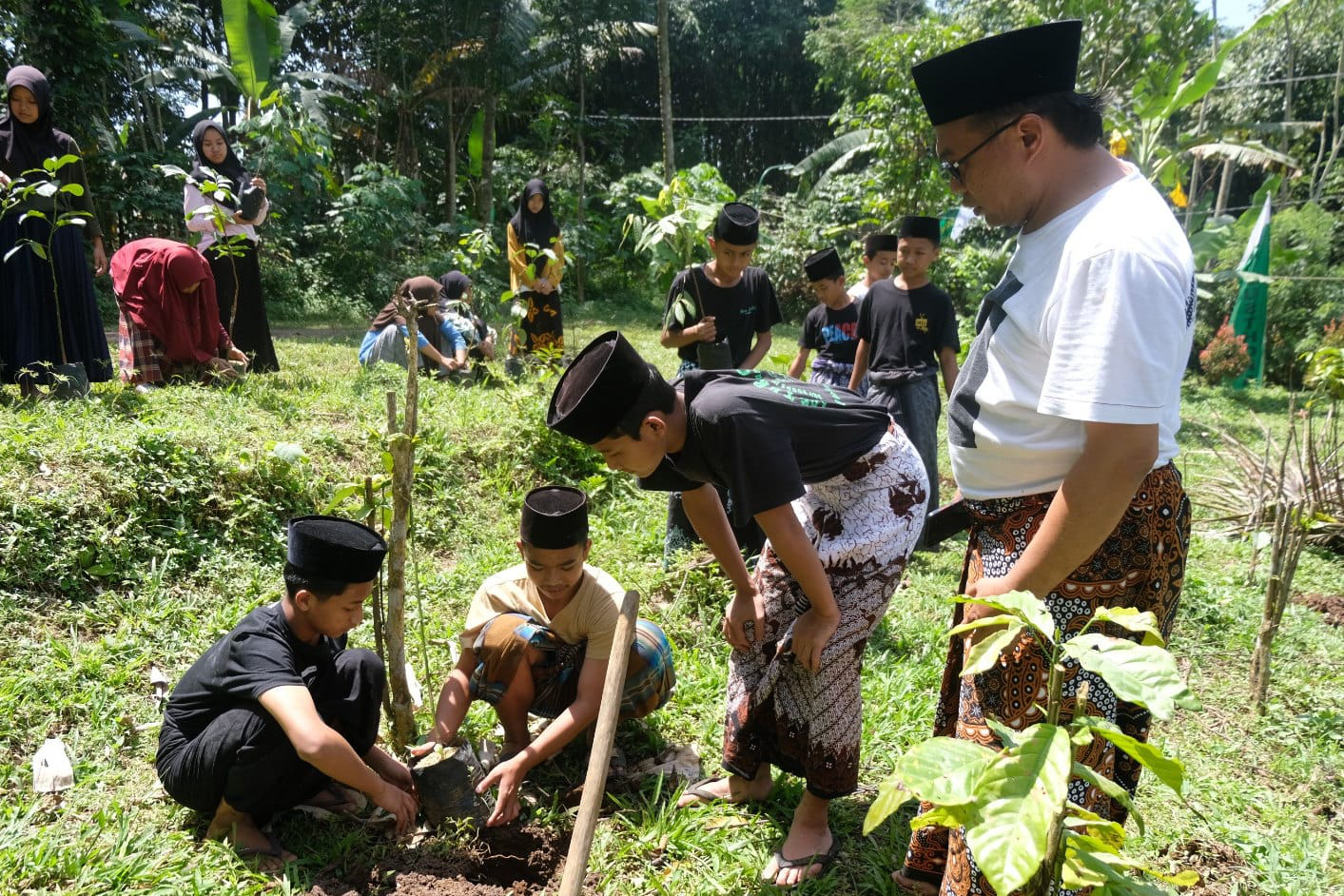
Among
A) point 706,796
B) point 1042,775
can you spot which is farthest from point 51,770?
point 1042,775

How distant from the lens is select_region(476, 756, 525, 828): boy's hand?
2488mm

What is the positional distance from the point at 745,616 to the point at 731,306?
242cm

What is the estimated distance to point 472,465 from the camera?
5.23m

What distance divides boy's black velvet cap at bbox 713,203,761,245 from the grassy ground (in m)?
1.61

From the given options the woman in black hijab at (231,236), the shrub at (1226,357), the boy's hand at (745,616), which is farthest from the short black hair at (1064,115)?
the shrub at (1226,357)

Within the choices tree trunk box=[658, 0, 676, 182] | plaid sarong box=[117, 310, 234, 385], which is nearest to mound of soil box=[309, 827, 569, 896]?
plaid sarong box=[117, 310, 234, 385]

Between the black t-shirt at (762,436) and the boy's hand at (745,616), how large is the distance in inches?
14.5

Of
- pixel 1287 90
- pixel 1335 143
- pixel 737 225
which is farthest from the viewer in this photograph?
pixel 1287 90

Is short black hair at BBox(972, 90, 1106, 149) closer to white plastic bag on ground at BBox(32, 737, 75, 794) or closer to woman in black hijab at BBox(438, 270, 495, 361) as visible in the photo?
white plastic bag on ground at BBox(32, 737, 75, 794)

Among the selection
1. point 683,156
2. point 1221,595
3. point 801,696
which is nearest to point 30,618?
point 801,696

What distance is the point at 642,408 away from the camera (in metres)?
2.06

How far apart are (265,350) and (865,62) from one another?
680 centimetres

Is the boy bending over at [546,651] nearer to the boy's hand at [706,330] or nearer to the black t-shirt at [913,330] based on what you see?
the boy's hand at [706,330]

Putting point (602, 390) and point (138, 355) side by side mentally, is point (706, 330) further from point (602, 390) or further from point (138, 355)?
point (138, 355)
